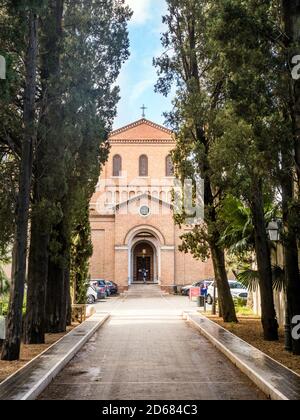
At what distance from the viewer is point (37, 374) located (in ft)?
33.6

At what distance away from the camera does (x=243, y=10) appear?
11.1 metres

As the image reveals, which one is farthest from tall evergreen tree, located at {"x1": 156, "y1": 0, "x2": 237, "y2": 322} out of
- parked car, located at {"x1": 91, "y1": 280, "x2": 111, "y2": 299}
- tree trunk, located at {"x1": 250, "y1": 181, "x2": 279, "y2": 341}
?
parked car, located at {"x1": 91, "y1": 280, "x2": 111, "y2": 299}

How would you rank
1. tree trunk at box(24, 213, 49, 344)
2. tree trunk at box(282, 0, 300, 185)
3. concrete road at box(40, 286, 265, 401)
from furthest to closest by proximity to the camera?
1. tree trunk at box(24, 213, 49, 344)
2. tree trunk at box(282, 0, 300, 185)
3. concrete road at box(40, 286, 265, 401)

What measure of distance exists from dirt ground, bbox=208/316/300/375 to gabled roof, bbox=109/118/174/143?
3657 centimetres

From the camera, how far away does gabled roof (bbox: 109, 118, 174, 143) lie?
58750 mm

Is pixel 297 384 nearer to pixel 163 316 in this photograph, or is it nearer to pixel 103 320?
pixel 103 320

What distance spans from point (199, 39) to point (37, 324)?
42.7ft

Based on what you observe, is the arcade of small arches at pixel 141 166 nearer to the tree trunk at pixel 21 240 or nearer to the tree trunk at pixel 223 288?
the tree trunk at pixel 223 288

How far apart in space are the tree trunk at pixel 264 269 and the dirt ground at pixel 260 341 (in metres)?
0.42

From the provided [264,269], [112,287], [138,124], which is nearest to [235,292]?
[112,287]

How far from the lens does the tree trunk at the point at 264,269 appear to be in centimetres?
1639

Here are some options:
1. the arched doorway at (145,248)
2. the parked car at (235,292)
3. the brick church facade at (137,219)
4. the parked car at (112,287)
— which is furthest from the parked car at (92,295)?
the arched doorway at (145,248)

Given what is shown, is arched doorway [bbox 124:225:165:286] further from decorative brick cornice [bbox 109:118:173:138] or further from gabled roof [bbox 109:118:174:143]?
decorative brick cornice [bbox 109:118:173:138]
